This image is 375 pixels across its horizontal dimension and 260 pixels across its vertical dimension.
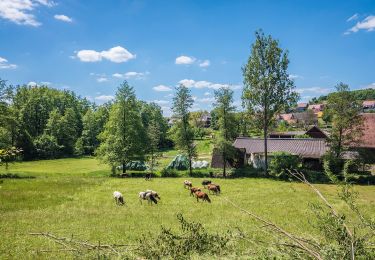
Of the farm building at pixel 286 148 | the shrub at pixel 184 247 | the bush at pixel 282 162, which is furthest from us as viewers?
the farm building at pixel 286 148

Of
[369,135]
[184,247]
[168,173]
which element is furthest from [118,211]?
[369,135]

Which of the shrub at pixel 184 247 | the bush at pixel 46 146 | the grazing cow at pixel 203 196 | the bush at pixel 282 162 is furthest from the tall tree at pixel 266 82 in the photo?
the bush at pixel 46 146

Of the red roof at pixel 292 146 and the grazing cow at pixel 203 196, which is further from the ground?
the red roof at pixel 292 146

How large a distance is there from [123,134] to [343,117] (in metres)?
31.3

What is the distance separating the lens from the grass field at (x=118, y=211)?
15906mm

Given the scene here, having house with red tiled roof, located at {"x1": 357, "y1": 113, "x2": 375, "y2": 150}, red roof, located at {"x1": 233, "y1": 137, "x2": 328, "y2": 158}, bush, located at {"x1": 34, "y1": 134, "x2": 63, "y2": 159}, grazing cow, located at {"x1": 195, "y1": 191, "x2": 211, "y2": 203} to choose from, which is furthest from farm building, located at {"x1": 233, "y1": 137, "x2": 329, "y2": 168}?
bush, located at {"x1": 34, "y1": 134, "x2": 63, "y2": 159}

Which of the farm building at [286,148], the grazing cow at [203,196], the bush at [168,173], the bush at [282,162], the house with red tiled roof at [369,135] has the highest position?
the house with red tiled roof at [369,135]

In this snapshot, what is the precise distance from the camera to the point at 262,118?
44906 mm

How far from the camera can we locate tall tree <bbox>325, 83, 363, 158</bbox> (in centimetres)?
3997

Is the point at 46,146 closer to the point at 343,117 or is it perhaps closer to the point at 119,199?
the point at 119,199

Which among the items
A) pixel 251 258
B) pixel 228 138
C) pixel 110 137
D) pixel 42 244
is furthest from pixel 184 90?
pixel 251 258

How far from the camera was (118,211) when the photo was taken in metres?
22.1

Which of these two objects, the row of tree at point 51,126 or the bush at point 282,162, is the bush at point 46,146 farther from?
the bush at point 282,162

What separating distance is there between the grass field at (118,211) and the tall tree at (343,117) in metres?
7.37
